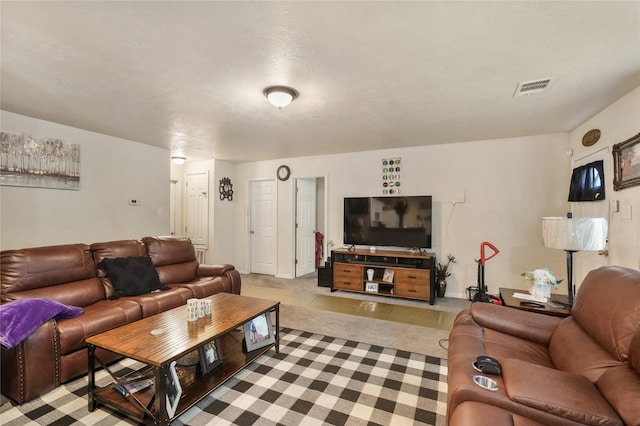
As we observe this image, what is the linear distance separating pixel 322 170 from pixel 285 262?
1913mm

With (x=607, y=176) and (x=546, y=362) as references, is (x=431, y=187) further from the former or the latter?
(x=546, y=362)

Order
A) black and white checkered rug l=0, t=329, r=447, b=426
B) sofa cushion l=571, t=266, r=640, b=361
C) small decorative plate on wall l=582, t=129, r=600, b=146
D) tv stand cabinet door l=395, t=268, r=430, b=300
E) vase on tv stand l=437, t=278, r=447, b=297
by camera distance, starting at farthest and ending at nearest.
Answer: vase on tv stand l=437, t=278, r=447, b=297
tv stand cabinet door l=395, t=268, r=430, b=300
small decorative plate on wall l=582, t=129, r=600, b=146
black and white checkered rug l=0, t=329, r=447, b=426
sofa cushion l=571, t=266, r=640, b=361

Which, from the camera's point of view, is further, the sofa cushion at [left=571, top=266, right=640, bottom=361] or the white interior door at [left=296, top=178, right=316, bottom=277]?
the white interior door at [left=296, top=178, right=316, bottom=277]

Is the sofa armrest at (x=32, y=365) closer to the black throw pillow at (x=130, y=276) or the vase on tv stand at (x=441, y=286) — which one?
the black throw pillow at (x=130, y=276)

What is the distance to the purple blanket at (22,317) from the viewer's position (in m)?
1.72

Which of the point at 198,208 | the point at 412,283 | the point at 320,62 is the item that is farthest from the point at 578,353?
the point at 198,208

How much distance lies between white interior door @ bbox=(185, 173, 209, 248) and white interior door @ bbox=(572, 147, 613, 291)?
19.0 feet

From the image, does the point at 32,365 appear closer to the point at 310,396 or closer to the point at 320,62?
the point at 310,396

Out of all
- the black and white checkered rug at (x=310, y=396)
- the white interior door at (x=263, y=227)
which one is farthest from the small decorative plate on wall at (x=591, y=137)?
the white interior door at (x=263, y=227)

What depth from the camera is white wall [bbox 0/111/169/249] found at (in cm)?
331

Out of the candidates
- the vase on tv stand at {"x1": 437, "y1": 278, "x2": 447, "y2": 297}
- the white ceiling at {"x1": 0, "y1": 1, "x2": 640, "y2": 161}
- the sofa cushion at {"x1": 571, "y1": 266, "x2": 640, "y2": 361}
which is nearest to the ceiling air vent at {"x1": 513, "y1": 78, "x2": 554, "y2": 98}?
the white ceiling at {"x1": 0, "y1": 1, "x2": 640, "y2": 161}

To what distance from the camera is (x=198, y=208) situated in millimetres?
5949

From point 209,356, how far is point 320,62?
7.29 feet

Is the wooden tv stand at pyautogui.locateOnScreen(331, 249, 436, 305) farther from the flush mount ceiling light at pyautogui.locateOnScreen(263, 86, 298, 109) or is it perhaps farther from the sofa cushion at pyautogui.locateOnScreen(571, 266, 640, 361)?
the flush mount ceiling light at pyautogui.locateOnScreen(263, 86, 298, 109)
